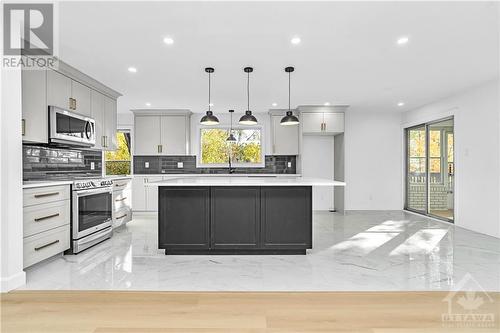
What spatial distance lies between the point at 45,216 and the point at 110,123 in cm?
241

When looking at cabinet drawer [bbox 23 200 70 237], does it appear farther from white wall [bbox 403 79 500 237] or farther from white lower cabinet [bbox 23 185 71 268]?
white wall [bbox 403 79 500 237]

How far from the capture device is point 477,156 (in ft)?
16.1

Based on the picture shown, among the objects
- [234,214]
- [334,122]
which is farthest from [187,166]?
[234,214]

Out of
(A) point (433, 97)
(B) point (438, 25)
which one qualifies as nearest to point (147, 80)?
(B) point (438, 25)

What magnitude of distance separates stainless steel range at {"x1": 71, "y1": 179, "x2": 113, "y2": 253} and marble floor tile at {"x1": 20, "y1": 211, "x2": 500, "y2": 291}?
0.14 meters

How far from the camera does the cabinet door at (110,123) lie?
5.02 metres

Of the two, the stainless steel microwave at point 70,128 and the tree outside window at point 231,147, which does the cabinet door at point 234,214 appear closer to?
the stainless steel microwave at point 70,128

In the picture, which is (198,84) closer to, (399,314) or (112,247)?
(112,247)

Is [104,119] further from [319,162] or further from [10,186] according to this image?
[319,162]

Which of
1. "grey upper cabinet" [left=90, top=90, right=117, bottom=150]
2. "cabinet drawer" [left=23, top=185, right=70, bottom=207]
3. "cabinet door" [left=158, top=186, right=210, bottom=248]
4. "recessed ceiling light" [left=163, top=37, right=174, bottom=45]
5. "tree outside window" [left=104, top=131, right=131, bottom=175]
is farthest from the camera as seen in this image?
"tree outside window" [left=104, top=131, right=131, bottom=175]

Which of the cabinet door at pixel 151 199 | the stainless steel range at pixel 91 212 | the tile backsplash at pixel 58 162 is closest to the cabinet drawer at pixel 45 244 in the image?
the stainless steel range at pixel 91 212

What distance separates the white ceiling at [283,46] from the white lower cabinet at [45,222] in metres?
1.66

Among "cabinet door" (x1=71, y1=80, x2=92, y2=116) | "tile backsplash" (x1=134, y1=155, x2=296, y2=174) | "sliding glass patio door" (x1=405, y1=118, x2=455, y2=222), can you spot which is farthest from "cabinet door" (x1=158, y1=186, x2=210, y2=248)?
"sliding glass patio door" (x1=405, y1=118, x2=455, y2=222)

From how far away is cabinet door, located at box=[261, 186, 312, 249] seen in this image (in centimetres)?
358
